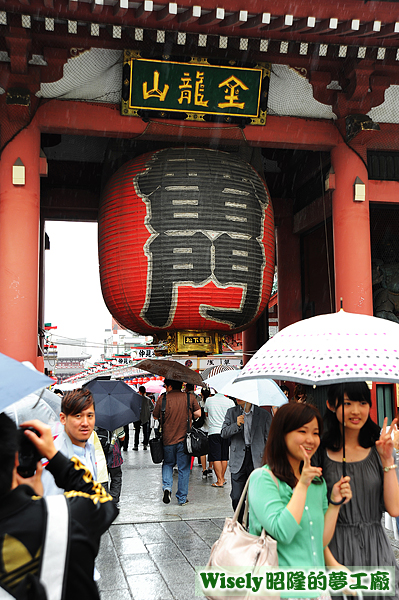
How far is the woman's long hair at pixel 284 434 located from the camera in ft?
7.96

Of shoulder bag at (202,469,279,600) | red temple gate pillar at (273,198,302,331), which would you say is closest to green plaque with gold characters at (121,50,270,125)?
red temple gate pillar at (273,198,302,331)

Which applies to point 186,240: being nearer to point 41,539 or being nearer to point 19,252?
point 19,252

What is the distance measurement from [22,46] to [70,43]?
655 millimetres

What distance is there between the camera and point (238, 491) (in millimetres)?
5871

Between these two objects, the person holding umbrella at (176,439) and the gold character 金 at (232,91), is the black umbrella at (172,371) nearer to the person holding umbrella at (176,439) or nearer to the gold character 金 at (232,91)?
the person holding umbrella at (176,439)

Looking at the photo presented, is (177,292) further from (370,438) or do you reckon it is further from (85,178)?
(370,438)

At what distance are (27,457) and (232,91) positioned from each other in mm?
7229

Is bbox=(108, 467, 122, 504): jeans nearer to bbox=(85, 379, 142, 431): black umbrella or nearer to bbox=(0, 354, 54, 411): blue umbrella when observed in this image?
bbox=(85, 379, 142, 431): black umbrella

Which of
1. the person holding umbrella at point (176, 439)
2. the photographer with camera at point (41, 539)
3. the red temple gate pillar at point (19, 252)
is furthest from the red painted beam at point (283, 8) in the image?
the photographer with camera at point (41, 539)

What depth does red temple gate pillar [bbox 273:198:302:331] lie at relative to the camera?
12.2 metres

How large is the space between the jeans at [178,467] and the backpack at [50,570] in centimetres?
574

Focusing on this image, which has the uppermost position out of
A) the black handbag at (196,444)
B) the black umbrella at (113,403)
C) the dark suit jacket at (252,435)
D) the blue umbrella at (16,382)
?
the blue umbrella at (16,382)

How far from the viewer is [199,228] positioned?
26.6ft

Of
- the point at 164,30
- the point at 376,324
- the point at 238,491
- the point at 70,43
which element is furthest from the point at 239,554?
the point at 70,43
